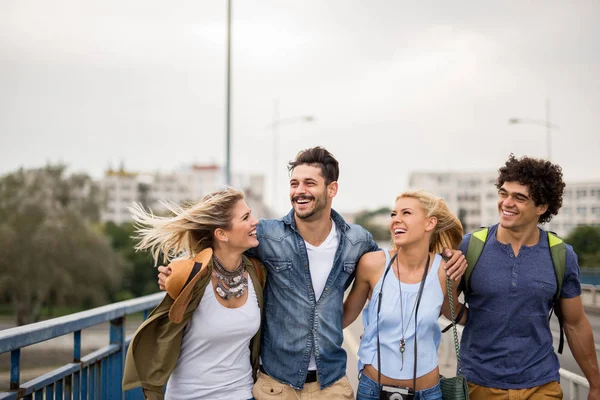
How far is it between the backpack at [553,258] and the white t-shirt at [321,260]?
84cm

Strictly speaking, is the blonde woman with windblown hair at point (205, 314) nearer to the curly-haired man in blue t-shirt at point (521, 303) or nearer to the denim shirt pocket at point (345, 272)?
the denim shirt pocket at point (345, 272)

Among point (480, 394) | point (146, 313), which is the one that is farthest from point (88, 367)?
point (480, 394)

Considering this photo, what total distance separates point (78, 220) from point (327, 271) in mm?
49602

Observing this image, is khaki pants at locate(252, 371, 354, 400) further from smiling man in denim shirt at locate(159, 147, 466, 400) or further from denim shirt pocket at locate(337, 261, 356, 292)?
denim shirt pocket at locate(337, 261, 356, 292)

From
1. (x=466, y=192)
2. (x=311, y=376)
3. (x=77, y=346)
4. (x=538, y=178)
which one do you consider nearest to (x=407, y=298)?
(x=311, y=376)

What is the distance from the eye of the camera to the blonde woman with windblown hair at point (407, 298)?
3.70 metres

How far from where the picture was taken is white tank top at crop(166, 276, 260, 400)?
12.1 ft

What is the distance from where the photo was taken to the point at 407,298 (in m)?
3.82

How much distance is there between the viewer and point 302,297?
405 centimetres

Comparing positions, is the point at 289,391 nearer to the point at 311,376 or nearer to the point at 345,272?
the point at 311,376

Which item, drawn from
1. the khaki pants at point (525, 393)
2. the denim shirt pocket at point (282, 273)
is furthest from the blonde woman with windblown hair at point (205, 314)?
the khaki pants at point (525, 393)

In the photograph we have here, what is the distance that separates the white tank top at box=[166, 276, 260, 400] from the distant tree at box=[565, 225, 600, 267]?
20.1 feet

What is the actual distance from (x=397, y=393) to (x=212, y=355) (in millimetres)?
→ 1058

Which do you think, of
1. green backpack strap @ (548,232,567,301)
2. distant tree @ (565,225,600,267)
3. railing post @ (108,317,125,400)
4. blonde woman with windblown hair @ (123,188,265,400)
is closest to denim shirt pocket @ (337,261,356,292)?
blonde woman with windblown hair @ (123,188,265,400)
